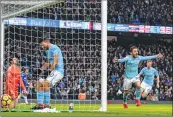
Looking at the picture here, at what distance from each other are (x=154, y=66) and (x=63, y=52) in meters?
14.0

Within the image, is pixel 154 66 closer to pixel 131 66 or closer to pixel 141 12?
pixel 141 12

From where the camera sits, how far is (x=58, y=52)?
10367 millimetres

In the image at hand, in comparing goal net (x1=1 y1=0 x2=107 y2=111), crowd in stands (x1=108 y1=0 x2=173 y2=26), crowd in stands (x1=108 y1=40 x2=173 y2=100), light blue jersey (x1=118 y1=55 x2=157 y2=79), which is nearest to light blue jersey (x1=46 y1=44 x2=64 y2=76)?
goal net (x1=1 y1=0 x2=107 y2=111)

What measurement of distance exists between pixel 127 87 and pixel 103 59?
3844 millimetres

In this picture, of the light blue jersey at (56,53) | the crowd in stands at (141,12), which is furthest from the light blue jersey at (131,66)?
the crowd in stands at (141,12)

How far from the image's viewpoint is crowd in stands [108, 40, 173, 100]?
2847cm

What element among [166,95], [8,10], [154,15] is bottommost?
[166,95]

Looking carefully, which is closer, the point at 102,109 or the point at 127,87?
the point at 102,109

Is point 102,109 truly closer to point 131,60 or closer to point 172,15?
point 131,60

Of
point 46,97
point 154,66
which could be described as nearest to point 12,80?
point 46,97

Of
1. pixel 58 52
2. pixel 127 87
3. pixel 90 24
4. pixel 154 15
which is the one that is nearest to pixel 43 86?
pixel 58 52

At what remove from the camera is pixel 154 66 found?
111ft

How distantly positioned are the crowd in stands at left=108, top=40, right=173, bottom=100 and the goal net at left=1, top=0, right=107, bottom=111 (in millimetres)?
3027

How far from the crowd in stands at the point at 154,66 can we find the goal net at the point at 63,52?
9.93ft
